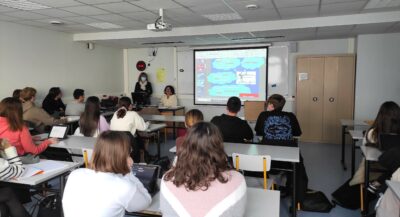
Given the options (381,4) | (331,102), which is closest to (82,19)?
(381,4)

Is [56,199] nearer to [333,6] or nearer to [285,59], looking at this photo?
[333,6]

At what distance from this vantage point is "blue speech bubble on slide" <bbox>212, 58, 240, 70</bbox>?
7.73 meters

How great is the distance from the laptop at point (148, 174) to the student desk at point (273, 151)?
42.1 inches

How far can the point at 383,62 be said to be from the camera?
6312 millimetres

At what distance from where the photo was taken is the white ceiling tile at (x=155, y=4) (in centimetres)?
416

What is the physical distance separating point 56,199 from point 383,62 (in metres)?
6.40

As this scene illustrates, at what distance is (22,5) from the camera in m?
4.35

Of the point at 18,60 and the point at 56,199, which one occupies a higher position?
the point at 18,60

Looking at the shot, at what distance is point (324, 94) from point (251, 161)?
192 inches

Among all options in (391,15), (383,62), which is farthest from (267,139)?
(383,62)

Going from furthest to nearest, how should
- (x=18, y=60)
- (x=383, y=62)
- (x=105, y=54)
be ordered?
(x=105, y=54) → (x=383, y=62) → (x=18, y=60)

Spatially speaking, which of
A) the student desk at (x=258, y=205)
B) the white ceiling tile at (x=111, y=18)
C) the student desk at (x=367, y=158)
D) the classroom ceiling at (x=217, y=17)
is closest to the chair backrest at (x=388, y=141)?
the student desk at (x=367, y=158)

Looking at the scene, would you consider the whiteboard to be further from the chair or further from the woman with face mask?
the chair

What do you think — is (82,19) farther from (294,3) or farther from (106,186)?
(106,186)
